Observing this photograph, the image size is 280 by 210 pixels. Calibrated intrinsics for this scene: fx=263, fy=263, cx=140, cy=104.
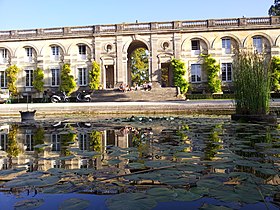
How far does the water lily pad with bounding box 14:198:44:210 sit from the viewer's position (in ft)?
5.22

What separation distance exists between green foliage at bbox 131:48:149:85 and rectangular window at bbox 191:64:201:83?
→ 13.2m

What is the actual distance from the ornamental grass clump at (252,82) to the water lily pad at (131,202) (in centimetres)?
551

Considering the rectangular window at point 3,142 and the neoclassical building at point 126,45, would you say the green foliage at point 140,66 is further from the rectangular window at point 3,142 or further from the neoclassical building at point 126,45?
the rectangular window at point 3,142

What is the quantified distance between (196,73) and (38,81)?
1542cm

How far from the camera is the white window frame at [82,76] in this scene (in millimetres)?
26000

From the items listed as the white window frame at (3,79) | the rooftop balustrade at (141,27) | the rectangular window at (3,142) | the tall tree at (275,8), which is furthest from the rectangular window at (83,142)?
the tall tree at (275,8)

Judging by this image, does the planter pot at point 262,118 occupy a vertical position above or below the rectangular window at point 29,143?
Result: above

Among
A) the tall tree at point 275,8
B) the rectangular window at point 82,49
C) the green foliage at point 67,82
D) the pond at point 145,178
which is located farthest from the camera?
the tall tree at point 275,8

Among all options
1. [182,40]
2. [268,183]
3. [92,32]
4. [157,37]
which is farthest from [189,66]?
[268,183]

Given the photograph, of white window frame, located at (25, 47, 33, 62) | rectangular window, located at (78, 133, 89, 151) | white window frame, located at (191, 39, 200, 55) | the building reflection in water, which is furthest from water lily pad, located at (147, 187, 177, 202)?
white window frame, located at (25, 47, 33, 62)

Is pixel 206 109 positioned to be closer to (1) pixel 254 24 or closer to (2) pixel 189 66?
(2) pixel 189 66

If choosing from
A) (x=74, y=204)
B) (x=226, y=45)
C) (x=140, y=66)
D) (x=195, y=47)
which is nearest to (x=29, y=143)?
(x=74, y=204)

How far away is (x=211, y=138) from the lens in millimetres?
4262

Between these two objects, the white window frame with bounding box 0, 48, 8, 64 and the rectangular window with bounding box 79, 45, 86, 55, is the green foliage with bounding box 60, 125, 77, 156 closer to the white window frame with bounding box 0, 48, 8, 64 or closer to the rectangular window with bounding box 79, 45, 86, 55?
the rectangular window with bounding box 79, 45, 86, 55
